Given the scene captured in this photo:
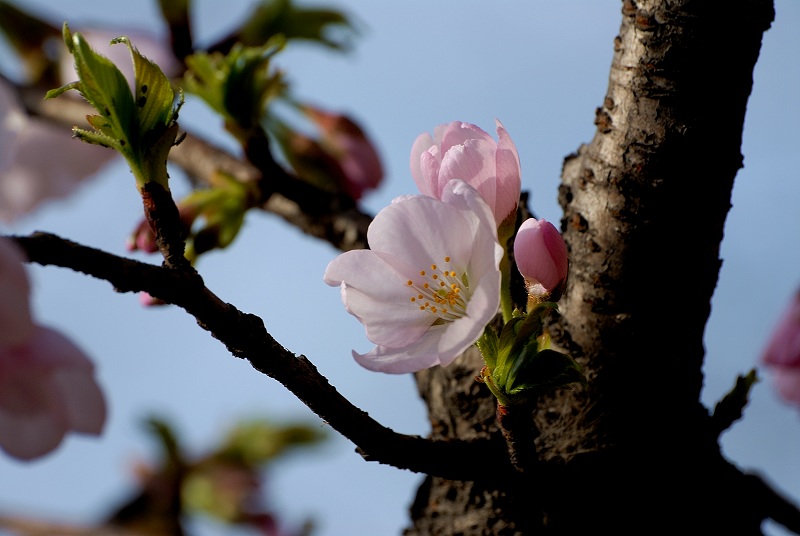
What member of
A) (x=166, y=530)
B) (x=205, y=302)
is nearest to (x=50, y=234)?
(x=205, y=302)

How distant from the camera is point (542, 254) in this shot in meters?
0.48

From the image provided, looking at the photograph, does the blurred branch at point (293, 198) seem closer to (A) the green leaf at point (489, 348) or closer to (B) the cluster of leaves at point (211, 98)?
(B) the cluster of leaves at point (211, 98)

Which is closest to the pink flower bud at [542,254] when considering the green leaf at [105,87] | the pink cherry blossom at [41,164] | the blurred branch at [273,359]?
the blurred branch at [273,359]

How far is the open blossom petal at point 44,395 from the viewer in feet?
1.82

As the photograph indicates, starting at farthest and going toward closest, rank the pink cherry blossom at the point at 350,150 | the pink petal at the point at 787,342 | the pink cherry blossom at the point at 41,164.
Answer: the pink cherry blossom at the point at 41,164 < the pink cherry blossom at the point at 350,150 < the pink petal at the point at 787,342

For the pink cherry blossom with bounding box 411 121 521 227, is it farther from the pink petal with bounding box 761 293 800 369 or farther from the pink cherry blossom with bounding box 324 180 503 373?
the pink petal with bounding box 761 293 800 369

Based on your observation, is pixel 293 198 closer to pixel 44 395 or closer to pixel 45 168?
pixel 44 395

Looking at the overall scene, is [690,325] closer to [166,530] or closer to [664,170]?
[664,170]

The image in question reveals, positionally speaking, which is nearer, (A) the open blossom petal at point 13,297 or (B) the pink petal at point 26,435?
(A) the open blossom petal at point 13,297

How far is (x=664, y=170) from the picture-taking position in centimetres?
60

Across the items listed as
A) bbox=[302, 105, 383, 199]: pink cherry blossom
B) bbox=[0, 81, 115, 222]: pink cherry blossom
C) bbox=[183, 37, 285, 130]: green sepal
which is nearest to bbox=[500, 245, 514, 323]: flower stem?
bbox=[183, 37, 285, 130]: green sepal

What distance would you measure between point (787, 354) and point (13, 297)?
0.60 metres

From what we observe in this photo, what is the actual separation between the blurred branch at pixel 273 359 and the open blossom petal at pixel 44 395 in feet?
0.53

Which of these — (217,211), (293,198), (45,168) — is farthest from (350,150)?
(45,168)
